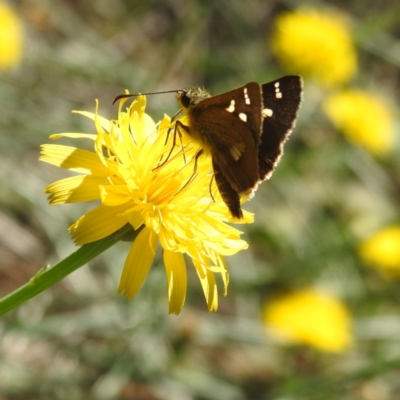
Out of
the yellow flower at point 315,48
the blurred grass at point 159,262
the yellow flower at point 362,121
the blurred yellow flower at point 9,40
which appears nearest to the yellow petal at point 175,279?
the blurred grass at point 159,262

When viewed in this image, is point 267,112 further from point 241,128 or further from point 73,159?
point 73,159

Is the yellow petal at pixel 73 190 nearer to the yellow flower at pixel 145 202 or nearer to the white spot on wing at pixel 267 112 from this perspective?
the yellow flower at pixel 145 202

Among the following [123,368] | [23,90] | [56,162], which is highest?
[23,90]

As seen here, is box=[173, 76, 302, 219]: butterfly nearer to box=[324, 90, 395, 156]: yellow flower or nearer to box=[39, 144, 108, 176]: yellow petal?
box=[39, 144, 108, 176]: yellow petal

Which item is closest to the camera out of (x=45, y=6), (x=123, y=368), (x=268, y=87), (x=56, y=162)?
(x=56, y=162)

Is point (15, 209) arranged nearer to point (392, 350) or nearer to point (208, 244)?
point (392, 350)

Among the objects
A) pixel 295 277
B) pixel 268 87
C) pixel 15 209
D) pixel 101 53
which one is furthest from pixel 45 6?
pixel 268 87
